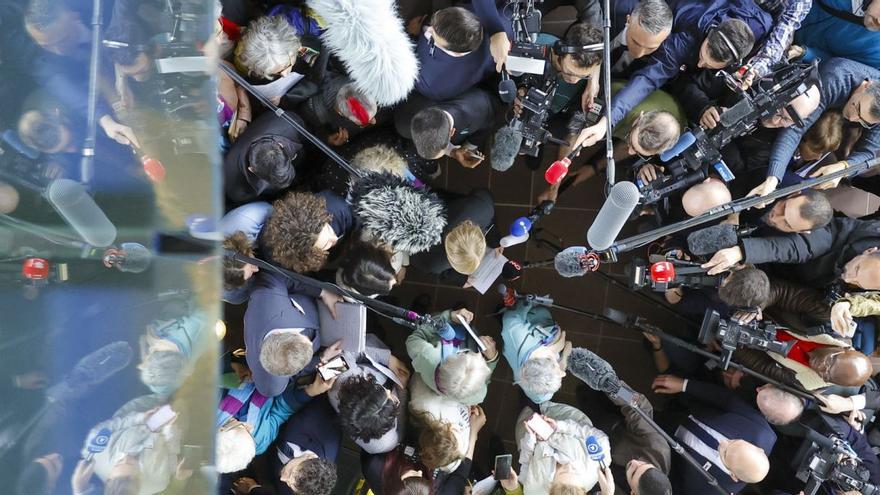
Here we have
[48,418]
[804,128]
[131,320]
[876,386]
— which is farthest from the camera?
[876,386]

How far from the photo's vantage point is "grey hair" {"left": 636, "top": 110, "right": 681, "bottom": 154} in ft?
9.02

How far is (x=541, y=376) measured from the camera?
9.39 feet

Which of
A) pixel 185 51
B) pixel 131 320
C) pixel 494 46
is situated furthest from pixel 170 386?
pixel 494 46

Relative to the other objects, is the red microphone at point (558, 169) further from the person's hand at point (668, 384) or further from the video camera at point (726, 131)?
the person's hand at point (668, 384)

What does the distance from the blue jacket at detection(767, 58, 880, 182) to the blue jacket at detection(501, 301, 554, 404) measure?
1.53 metres

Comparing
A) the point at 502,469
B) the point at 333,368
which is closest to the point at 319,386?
the point at 333,368

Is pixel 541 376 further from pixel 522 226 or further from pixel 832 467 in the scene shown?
pixel 832 467

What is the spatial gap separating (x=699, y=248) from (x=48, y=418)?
9.70ft

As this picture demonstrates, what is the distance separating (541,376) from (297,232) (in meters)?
1.48

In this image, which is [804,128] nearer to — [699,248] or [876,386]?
[699,248]

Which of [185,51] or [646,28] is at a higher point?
[185,51]

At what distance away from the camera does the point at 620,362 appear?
412 centimetres

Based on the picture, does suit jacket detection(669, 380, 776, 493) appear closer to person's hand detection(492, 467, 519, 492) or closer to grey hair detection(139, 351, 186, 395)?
person's hand detection(492, 467, 519, 492)

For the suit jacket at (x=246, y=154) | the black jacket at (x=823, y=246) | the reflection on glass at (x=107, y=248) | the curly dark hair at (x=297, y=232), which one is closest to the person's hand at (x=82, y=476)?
the reflection on glass at (x=107, y=248)
